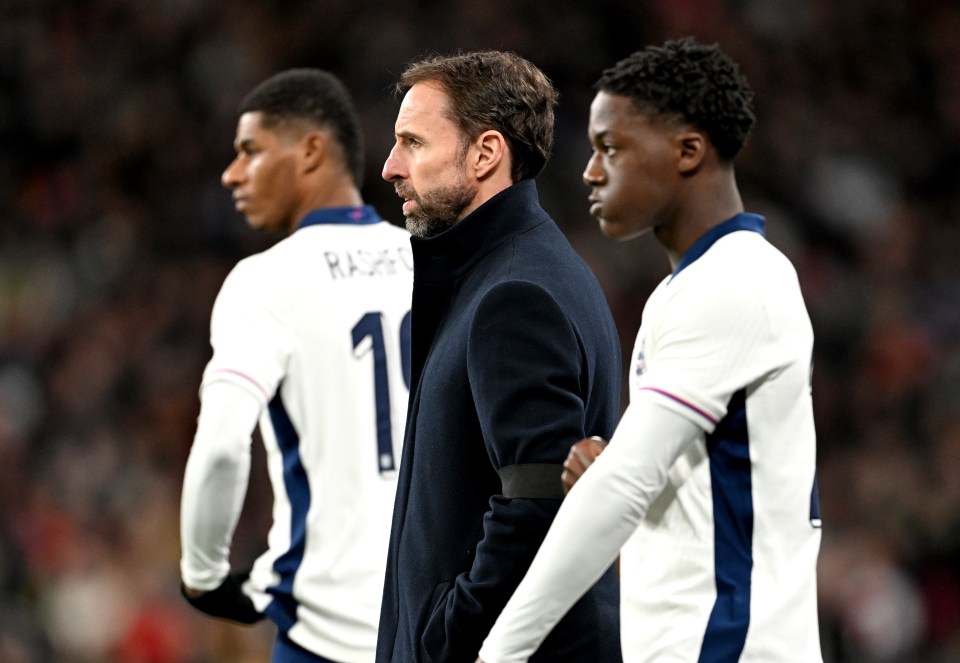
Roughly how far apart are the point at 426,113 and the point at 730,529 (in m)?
0.92

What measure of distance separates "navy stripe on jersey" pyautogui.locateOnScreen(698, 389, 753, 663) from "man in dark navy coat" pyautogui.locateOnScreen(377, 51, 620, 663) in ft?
0.71

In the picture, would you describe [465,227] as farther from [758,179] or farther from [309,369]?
[758,179]

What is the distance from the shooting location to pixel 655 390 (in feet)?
7.53

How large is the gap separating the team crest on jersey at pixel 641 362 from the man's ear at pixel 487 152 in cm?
43

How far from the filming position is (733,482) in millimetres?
2357

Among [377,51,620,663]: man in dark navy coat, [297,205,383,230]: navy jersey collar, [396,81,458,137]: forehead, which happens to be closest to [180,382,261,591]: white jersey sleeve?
[297,205,383,230]: navy jersey collar

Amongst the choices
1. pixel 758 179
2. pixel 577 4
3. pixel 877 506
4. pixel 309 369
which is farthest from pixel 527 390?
pixel 577 4

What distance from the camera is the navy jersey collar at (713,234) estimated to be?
2.49 meters

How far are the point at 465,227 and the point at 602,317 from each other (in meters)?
0.29

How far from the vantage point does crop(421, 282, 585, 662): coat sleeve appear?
7.70ft

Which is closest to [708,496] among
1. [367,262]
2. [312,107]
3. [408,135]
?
[408,135]

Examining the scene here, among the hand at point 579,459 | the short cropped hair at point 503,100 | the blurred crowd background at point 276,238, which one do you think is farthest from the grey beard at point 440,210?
the blurred crowd background at point 276,238

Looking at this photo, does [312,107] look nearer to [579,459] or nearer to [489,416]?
[489,416]

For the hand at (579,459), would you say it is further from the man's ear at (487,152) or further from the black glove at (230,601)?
the black glove at (230,601)
